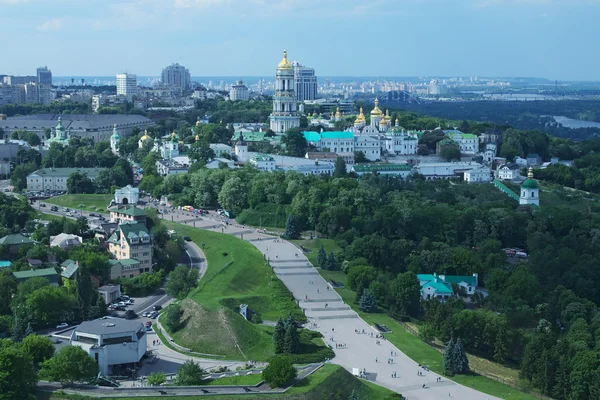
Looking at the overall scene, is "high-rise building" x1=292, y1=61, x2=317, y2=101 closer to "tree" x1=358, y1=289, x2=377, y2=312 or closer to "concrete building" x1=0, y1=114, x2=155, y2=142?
"concrete building" x1=0, y1=114, x2=155, y2=142

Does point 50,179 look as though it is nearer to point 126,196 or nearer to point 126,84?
point 126,196

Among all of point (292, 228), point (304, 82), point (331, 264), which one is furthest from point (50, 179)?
point (304, 82)

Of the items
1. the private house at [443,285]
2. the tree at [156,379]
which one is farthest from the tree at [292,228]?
the tree at [156,379]

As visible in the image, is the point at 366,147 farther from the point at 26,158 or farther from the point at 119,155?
the point at 26,158

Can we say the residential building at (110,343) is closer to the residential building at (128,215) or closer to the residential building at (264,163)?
the residential building at (128,215)

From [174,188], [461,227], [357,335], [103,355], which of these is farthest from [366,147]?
[103,355]
